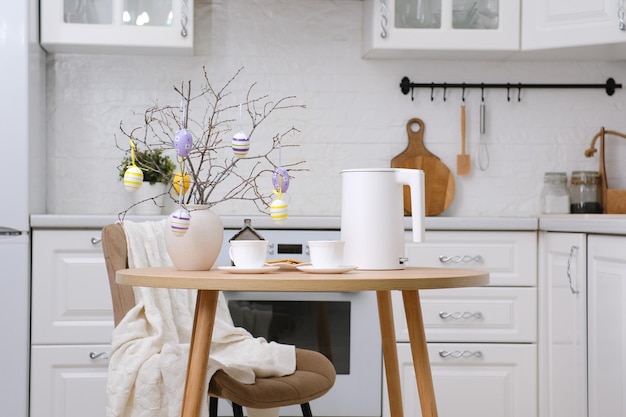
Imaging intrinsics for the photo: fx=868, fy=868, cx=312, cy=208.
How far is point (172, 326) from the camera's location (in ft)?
7.70

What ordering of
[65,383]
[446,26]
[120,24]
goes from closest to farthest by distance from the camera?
[65,383], [120,24], [446,26]

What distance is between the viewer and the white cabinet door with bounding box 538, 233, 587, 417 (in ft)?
9.35

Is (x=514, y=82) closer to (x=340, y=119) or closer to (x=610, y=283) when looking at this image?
(x=340, y=119)

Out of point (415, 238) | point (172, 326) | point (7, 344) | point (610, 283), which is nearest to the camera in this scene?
point (415, 238)

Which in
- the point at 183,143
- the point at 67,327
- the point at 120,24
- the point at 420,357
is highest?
the point at 120,24

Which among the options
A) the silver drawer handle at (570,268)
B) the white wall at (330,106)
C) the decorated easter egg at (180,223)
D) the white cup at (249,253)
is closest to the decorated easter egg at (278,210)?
the white cup at (249,253)

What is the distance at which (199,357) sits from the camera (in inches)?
68.2

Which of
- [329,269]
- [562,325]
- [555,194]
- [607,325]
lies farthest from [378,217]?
[555,194]

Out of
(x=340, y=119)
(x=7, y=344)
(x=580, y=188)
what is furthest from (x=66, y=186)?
(x=580, y=188)

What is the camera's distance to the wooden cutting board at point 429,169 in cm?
372

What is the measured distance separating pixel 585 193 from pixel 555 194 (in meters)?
0.12

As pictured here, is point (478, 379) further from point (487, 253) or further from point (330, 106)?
point (330, 106)

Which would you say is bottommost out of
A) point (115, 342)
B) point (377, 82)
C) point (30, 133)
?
point (115, 342)

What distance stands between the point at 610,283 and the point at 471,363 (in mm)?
792
